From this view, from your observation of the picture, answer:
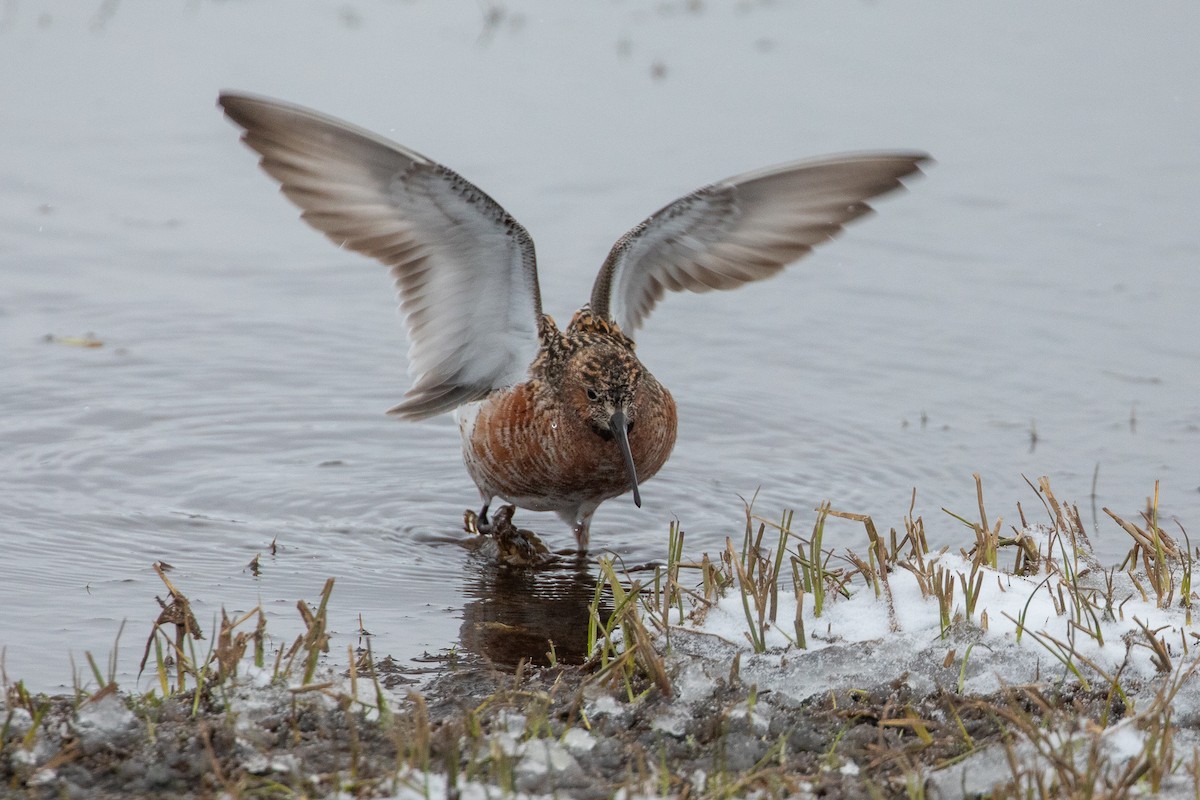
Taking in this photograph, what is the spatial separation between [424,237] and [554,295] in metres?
3.02

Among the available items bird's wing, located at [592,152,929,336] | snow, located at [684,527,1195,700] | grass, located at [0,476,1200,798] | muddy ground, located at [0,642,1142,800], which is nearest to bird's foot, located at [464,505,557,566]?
bird's wing, located at [592,152,929,336]

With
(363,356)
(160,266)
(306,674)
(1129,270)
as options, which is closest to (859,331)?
(1129,270)

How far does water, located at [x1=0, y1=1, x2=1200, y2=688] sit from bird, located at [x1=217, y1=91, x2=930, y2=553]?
20.5 inches

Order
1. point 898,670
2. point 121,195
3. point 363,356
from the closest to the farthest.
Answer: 1. point 898,670
2. point 363,356
3. point 121,195

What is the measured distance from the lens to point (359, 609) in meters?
5.46

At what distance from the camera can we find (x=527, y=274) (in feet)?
20.4

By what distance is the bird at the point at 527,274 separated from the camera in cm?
596

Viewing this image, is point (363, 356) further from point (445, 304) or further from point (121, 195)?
point (121, 195)

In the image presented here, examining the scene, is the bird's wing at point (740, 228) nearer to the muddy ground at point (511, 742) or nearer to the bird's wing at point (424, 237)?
the bird's wing at point (424, 237)

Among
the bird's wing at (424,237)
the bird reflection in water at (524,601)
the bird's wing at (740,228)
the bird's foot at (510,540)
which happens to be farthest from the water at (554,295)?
the bird's wing at (740,228)

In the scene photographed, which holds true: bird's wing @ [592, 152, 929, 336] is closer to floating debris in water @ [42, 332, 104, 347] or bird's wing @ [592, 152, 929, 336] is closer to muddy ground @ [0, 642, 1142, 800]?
muddy ground @ [0, 642, 1142, 800]

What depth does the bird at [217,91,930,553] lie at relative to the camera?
5.96 meters

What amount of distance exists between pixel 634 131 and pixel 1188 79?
4966 millimetres

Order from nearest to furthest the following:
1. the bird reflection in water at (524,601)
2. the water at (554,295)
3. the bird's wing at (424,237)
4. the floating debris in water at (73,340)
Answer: the bird reflection in water at (524,601) < the bird's wing at (424,237) < the water at (554,295) < the floating debris in water at (73,340)
